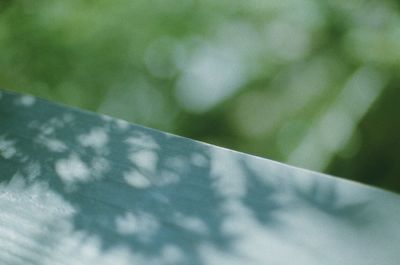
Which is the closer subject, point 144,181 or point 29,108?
point 144,181

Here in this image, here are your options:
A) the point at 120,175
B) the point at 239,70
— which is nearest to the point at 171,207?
the point at 120,175

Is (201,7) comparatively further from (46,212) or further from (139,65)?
(46,212)

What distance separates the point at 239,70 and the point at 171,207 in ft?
2.74

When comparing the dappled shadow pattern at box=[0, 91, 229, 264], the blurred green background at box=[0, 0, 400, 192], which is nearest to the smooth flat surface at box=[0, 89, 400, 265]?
the dappled shadow pattern at box=[0, 91, 229, 264]

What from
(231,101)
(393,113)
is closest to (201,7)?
(231,101)

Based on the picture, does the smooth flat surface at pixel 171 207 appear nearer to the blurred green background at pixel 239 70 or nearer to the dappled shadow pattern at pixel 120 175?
the dappled shadow pattern at pixel 120 175

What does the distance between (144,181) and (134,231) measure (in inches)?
6.9

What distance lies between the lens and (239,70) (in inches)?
79.0

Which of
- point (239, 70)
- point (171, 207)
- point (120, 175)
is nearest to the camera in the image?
point (171, 207)

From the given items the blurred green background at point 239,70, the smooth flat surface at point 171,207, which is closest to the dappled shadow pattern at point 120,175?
the smooth flat surface at point 171,207

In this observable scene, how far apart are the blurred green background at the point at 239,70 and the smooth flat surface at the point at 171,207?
1.01ft

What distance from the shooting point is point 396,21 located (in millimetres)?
1995

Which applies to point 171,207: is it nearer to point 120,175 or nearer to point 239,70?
point 120,175

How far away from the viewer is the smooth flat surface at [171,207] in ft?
4.10
